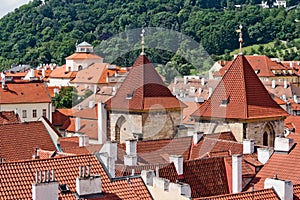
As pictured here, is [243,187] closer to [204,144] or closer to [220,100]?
[204,144]

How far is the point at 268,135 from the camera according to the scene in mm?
36719

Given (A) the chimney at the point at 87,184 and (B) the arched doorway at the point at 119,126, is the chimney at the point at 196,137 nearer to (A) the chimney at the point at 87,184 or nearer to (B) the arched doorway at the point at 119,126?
(B) the arched doorway at the point at 119,126

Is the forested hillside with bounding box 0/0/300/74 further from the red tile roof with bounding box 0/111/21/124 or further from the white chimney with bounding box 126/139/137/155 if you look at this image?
the white chimney with bounding box 126/139/137/155

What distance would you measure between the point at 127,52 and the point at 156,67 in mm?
2452

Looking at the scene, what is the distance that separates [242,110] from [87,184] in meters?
16.9

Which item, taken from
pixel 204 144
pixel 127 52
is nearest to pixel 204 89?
pixel 127 52

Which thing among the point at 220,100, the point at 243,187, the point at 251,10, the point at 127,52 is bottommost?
the point at 243,187

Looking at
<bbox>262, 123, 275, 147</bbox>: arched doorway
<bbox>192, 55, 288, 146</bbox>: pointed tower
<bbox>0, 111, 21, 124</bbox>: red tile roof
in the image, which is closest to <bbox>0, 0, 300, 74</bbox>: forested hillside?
<bbox>0, 111, 21, 124</bbox>: red tile roof

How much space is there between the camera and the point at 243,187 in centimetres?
2761

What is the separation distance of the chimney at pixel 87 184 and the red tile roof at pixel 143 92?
16.3 meters

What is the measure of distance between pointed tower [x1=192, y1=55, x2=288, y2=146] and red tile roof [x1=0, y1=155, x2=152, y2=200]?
14729 millimetres

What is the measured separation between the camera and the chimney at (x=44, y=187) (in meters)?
19.4

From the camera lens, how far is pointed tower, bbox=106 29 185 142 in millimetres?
A: 37094

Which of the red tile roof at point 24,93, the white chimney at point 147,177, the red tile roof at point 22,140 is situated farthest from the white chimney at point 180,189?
the red tile roof at point 24,93
